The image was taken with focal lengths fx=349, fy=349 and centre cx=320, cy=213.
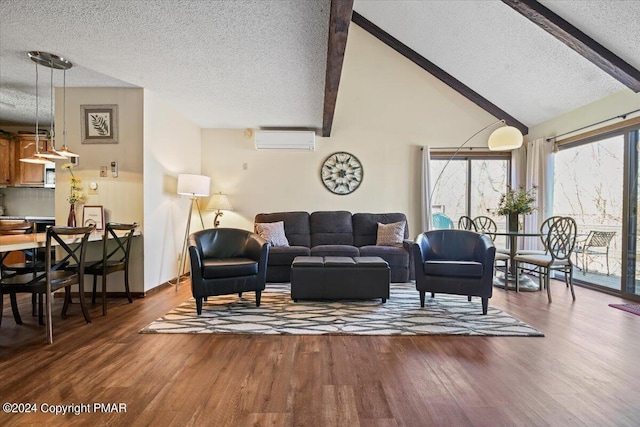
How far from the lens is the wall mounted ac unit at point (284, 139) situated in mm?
5742

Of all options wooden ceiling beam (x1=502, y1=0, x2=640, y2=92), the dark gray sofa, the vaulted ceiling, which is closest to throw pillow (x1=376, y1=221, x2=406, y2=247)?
the dark gray sofa

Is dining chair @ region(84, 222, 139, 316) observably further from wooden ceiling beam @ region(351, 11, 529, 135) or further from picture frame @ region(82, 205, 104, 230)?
A: wooden ceiling beam @ region(351, 11, 529, 135)

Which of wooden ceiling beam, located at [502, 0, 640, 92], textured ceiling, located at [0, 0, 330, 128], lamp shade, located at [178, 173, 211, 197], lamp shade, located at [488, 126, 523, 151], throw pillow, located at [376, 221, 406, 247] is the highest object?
wooden ceiling beam, located at [502, 0, 640, 92]

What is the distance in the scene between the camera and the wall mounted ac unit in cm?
574

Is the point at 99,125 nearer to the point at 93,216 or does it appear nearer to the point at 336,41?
the point at 93,216

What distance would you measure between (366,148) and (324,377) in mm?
4499

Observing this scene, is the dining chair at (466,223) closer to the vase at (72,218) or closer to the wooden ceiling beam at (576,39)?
the wooden ceiling beam at (576,39)

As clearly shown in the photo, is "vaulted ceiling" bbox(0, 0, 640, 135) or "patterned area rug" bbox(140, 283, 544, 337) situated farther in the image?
"patterned area rug" bbox(140, 283, 544, 337)

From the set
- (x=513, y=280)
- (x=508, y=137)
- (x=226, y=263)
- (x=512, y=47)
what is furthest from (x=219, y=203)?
(x=512, y=47)

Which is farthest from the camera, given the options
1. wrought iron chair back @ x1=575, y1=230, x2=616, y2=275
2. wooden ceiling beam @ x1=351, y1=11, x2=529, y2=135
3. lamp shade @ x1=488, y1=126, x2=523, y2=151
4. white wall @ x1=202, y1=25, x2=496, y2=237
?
white wall @ x1=202, y1=25, x2=496, y2=237

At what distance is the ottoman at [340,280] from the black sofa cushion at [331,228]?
1720 mm

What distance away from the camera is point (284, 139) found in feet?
18.9

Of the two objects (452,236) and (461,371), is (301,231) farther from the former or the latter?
(461,371)

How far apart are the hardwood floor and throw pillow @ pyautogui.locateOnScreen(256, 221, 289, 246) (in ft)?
7.16
